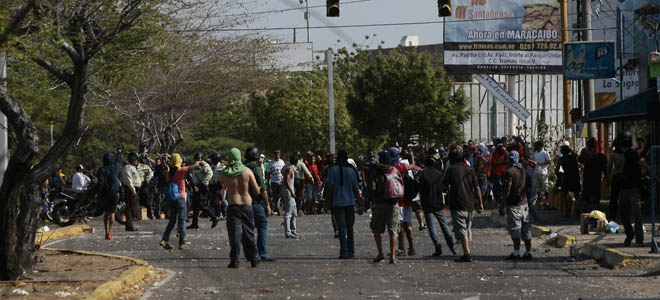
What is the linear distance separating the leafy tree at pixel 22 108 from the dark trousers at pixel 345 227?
14.1ft

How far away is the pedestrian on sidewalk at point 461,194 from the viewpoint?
1494 cm

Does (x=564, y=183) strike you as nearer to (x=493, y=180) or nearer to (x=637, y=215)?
(x=493, y=180)

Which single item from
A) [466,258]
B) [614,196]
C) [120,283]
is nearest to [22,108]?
[120,283]

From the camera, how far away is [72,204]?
2491 cm

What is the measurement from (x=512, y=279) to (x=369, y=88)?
45234mm

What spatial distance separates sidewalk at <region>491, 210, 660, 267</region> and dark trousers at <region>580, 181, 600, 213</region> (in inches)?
18.2

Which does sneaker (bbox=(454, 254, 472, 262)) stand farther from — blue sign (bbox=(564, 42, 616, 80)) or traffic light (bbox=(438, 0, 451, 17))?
blue sign (bbox=(564, 42, 616, 80))

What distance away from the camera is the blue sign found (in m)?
25.9

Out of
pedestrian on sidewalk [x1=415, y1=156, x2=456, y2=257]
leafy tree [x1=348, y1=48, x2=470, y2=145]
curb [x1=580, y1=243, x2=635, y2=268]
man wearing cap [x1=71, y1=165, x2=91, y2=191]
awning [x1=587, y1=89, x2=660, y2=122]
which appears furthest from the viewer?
leafy tree [x1=348, y1=48, x2=470, y2=145]

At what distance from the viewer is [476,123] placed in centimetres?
7388

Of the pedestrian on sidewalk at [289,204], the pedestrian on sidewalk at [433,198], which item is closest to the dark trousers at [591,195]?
the pedestrian on sidewalk at [289,204]

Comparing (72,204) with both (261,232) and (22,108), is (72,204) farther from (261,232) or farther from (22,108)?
(22,108)

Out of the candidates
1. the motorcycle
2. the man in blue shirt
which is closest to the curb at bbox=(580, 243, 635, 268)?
the man in blue shirt

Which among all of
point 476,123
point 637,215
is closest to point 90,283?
point 637,215
